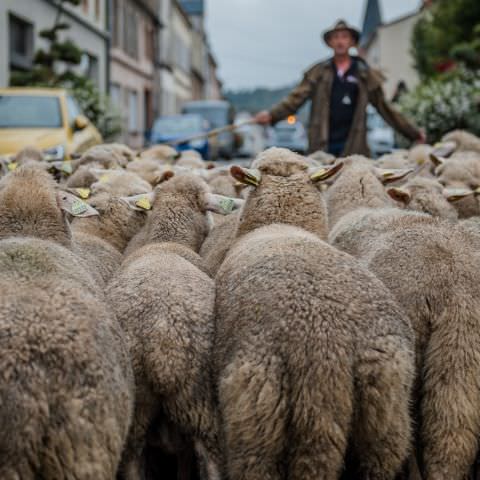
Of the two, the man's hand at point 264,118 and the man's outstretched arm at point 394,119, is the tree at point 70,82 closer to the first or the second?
the man's hand at point 264,118

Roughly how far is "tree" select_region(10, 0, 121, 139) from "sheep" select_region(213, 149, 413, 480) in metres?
14.7

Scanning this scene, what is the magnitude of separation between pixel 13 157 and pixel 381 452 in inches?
240

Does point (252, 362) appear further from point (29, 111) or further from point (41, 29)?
point (41, 29)

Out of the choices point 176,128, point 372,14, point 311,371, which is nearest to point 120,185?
point 311,371

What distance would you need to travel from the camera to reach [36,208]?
4.84m

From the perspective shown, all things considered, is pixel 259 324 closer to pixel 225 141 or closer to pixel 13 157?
pixel 13 157

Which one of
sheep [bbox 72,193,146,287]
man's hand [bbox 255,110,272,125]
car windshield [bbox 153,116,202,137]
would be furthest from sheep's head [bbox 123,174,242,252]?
car windshield [bbox 153,116,202,137]

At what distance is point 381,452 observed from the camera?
340 centimetres

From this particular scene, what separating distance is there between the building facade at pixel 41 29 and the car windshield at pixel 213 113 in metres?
4.42

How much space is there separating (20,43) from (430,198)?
17959mm

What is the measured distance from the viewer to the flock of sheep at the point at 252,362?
2934 mm

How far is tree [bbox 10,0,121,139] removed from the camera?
1798cm

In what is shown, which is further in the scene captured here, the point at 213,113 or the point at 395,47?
the point at 395,47

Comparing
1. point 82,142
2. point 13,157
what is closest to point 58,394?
point 13,157
